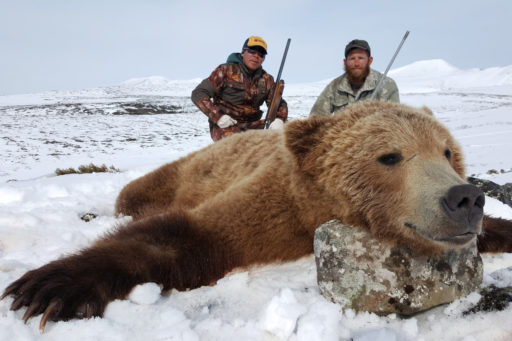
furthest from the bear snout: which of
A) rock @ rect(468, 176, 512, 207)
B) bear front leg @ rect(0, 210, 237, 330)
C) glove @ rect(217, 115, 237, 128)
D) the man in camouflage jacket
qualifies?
glove @ rect(217, 115, 237, 128)

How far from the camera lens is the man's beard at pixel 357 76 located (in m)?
5.40

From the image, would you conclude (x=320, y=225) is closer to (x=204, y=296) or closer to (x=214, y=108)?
(x=204, y=296)

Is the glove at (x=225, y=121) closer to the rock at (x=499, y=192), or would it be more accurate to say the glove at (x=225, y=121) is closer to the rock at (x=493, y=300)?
the rock at (x=499, y=192)

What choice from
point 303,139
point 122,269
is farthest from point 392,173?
point 122,269

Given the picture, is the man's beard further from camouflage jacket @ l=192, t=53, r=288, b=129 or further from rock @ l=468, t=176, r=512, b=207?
rock @ l=468, t=176, r=512, b=207

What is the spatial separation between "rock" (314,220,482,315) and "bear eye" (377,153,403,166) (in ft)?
1.35

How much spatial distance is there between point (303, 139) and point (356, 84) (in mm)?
3702

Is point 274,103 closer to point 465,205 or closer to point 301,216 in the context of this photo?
point 301,216

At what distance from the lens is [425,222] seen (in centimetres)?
170

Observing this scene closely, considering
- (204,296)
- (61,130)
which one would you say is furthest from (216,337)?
(61,130)

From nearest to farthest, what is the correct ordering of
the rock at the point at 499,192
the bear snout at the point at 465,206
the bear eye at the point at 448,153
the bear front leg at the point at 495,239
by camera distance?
the bear snout at the point at 465,206, the bear eye at the point at 448,153, the bear front leg at the point at 495,239, the rock at the point at 499,192

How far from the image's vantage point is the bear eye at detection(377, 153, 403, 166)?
195 centimetres

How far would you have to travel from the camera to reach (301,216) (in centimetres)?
223

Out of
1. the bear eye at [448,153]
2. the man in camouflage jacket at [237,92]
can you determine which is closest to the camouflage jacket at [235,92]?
the man in camouflage jacket at [237,92]
